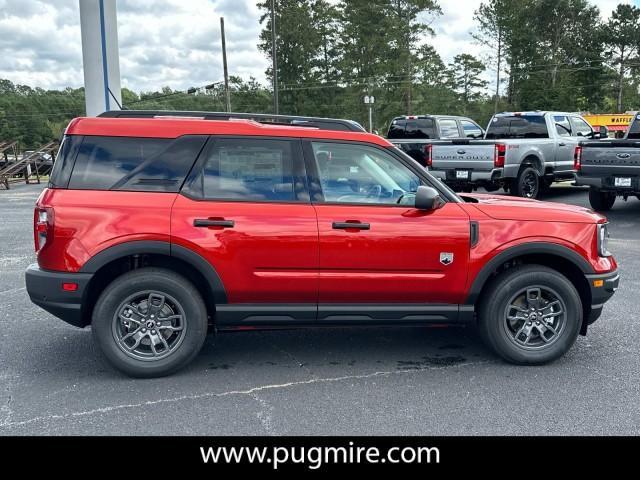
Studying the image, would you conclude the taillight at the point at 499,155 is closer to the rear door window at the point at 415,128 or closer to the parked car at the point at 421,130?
the parked car at the point at 421,130

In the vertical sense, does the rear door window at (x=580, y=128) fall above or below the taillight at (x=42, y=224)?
above

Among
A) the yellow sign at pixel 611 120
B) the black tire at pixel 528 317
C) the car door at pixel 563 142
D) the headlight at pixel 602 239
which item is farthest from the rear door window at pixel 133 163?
the yellow sign at pixel 611 120

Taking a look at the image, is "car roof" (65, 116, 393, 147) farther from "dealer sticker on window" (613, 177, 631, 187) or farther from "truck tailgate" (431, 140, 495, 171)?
"truck tailgate" (431, 140, 495, 171)

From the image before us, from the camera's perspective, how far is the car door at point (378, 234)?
14.4 feet

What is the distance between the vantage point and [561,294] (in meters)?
4.61

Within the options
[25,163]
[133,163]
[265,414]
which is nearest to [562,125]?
[133,163]

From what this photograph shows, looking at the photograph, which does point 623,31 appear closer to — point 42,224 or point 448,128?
point 448,128

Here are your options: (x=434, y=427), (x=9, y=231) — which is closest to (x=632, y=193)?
(x=434, y=427)

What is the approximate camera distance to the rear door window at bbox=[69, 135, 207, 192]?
14.2 feet

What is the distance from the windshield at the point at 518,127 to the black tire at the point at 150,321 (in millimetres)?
12217

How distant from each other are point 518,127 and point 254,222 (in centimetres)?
1205

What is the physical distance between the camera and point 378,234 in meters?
4.39
